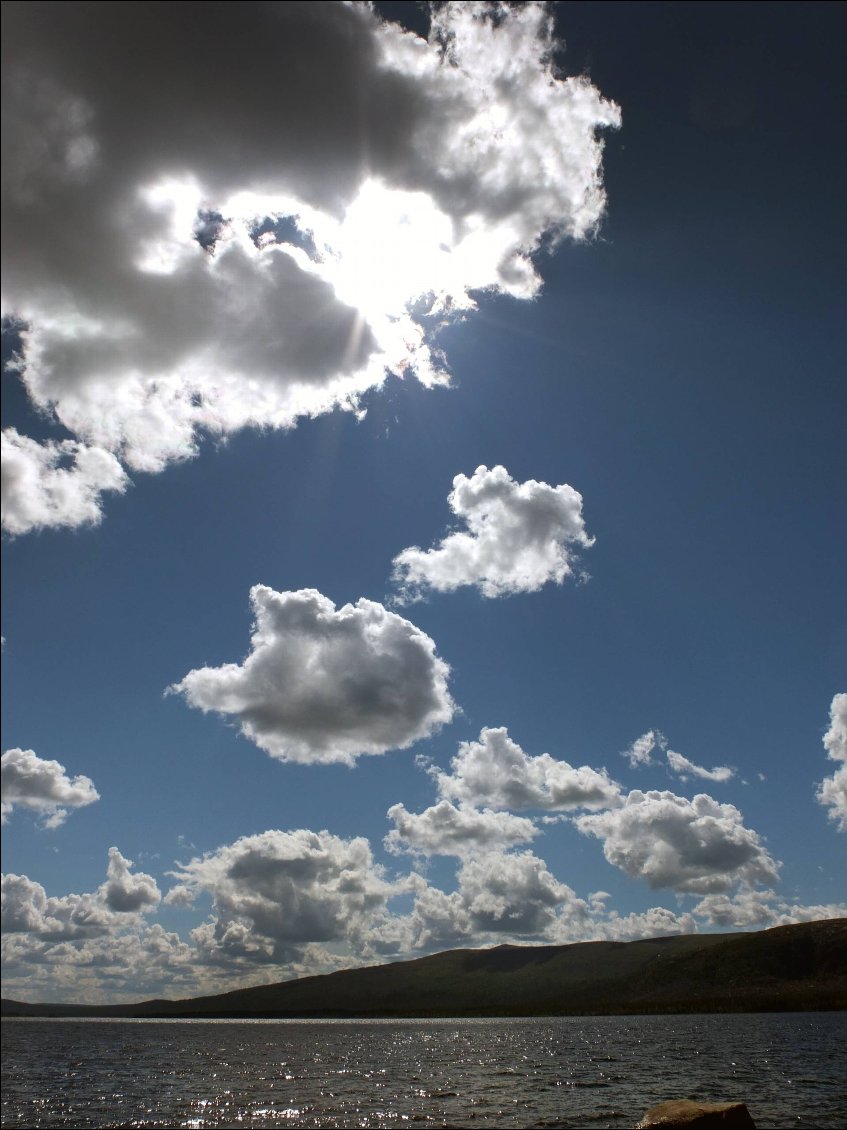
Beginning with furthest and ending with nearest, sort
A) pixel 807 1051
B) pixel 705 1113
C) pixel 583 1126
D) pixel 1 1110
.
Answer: pixel 807 1051, pixel 1 1110, pixel 583 1126, pixel 705 1113

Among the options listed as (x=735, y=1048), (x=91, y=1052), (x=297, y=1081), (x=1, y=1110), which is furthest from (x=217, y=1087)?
(x=91, y=1052)

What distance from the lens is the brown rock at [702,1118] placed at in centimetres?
3594

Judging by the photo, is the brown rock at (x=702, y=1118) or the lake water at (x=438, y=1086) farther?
the lake water at (x=438, y=1086)

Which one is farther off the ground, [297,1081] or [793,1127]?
[793,1127]

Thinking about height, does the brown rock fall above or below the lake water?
above

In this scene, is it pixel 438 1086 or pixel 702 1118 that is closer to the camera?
pixel 702 1118

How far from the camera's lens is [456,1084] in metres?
68.8

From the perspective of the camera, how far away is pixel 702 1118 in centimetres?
3631

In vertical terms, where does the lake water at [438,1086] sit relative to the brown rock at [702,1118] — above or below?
below

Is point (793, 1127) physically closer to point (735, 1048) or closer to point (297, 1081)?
point (297, 1081)

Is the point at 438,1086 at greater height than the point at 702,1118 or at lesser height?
lesser

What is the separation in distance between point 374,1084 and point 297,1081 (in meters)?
10.5

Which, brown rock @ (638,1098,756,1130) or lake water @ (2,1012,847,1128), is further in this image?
lake water @ (2,1012,847,1128)

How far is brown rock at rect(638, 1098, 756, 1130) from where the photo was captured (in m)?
35.9
